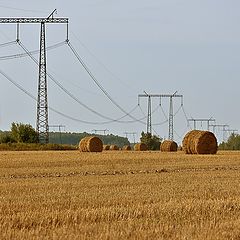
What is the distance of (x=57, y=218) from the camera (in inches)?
504

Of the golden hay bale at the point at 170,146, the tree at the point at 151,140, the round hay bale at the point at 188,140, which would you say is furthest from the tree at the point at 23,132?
the round hay bale at the point at 188,140

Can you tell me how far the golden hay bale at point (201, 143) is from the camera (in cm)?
5059

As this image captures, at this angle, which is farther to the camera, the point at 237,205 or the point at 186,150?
the point at 186,150

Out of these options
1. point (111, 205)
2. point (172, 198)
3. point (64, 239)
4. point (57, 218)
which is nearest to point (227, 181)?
point (172, 198)

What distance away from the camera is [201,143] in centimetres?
5062

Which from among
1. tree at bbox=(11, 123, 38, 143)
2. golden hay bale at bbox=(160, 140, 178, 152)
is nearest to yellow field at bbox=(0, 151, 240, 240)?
golden hay bale at bbox=(160, 140, 178, 152)

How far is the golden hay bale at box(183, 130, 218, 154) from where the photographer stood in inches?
1992

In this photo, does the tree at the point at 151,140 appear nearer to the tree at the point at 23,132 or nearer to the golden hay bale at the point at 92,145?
the tree at the point at 23,132

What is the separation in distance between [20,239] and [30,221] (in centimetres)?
198

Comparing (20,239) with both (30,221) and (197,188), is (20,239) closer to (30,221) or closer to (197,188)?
(30,221)

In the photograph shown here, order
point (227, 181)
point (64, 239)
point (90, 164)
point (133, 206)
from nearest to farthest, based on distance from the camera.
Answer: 1. point (64, 239)
2. point (133, 206)
3. point (227, 181)
4. point (90, 164)

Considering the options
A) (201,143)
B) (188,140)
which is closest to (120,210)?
(201,143)

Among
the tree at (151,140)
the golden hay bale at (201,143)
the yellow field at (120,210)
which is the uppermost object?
the tree at (151,140)

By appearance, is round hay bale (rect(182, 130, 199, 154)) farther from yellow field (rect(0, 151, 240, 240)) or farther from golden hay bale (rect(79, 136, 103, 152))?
yellow field (rect(0, 151, 240, 240))
